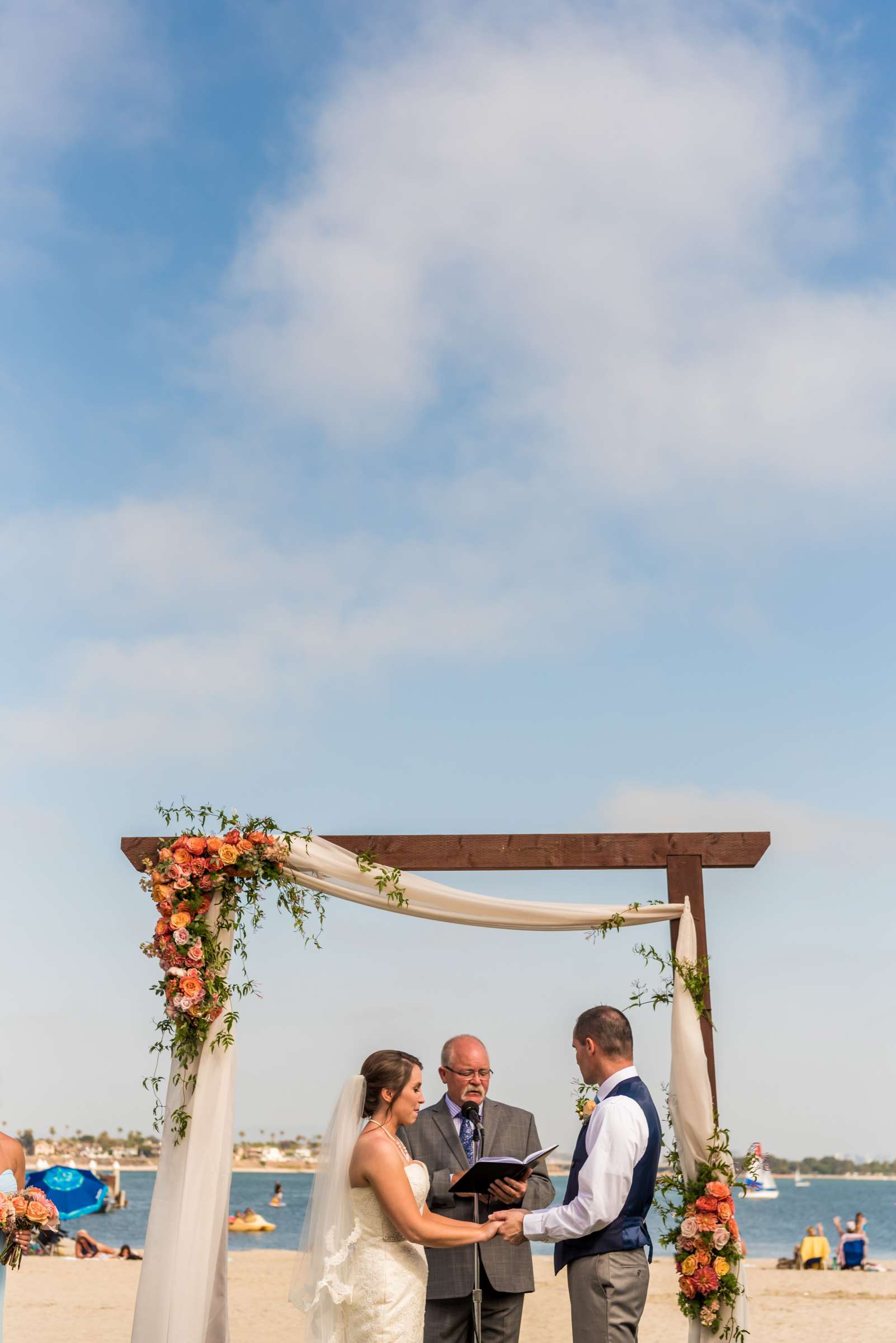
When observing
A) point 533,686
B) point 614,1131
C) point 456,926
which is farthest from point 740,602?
point 614,1131

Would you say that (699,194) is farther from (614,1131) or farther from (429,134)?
(614,1131)

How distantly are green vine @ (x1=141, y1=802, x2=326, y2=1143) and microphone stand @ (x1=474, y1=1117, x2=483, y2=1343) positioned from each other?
1.12 metres

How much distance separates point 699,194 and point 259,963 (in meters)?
10.3

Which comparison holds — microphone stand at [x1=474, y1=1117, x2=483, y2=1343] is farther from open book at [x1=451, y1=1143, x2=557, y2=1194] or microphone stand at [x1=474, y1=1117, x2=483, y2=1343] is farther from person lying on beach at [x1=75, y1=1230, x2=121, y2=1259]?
person lying on beach at [x1=75, y1=1230, x2=121, y2=1259]

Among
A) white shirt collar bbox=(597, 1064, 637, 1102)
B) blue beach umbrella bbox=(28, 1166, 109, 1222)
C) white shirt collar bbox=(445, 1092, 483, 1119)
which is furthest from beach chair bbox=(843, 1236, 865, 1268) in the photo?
white shirt collar bbox=(597, 1064, 637, 1102)

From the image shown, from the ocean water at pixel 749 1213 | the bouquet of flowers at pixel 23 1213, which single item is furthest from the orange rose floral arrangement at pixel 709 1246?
the ocean water at pixel 749 1213

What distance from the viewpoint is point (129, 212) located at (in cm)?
1350

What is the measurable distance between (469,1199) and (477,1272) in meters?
0.33

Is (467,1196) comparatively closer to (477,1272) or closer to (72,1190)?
(477,1272)

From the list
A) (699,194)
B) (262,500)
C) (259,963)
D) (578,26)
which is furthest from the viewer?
(262,500)

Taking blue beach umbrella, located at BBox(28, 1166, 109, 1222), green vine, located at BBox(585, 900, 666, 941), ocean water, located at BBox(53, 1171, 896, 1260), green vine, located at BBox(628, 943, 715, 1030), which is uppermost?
green vine, located at BBox(585, 900, 666, 941)

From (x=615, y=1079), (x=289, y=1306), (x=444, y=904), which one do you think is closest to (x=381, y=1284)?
(x=615, y=1079)

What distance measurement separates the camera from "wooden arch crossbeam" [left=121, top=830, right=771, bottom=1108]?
620 cm

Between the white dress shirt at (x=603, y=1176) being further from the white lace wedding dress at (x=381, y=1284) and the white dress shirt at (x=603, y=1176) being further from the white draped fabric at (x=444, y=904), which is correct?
the white draped fabric at (x=444, y=904)
